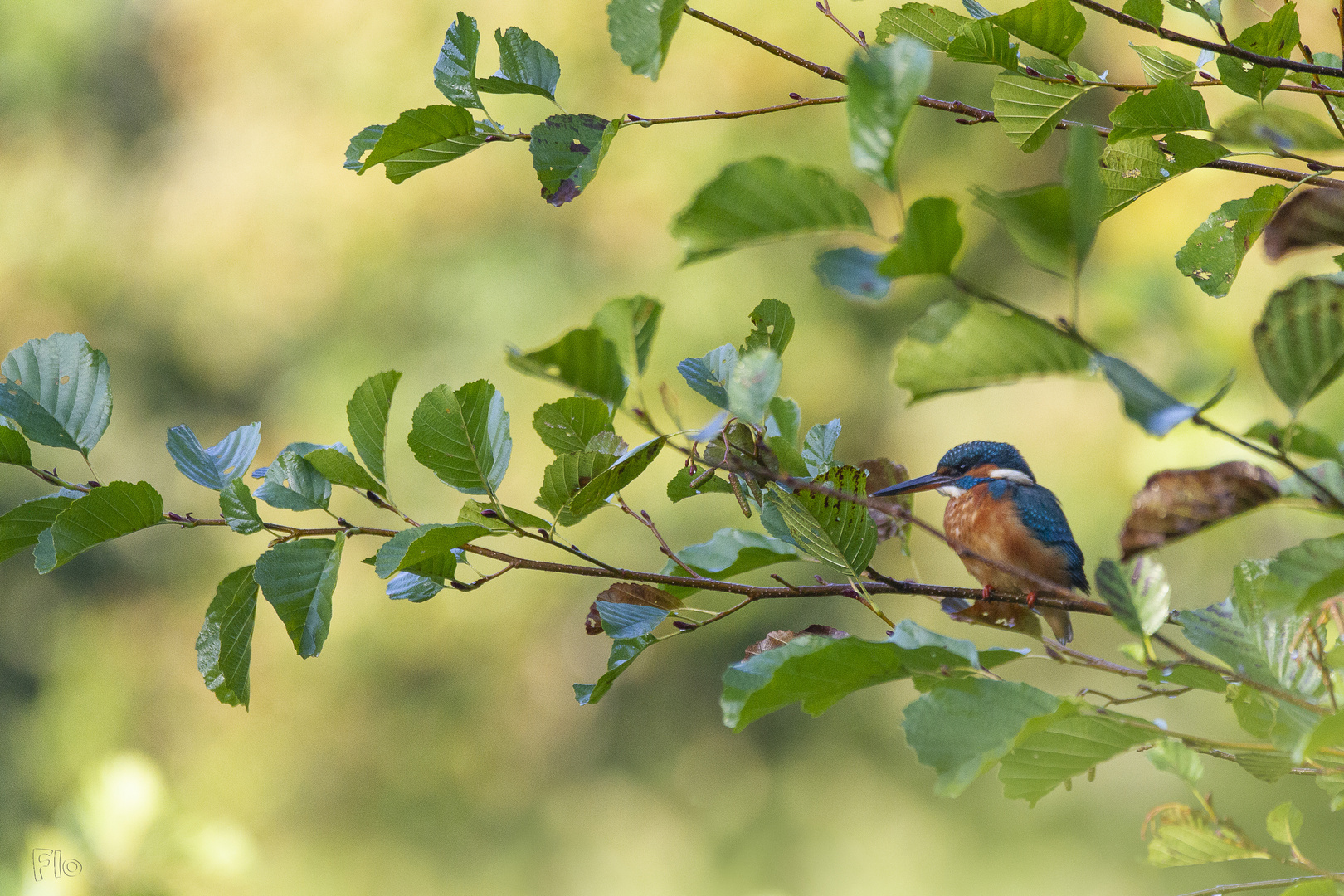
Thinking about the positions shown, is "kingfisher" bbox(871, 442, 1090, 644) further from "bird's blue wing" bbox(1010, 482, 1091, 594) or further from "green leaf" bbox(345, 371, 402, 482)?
"green leaf" bbox(345, 371, 402, 482)

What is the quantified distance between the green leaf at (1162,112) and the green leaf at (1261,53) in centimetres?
2

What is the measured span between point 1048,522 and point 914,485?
32 cm

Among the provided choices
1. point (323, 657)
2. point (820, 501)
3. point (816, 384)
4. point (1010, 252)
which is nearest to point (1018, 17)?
point (820, 501)

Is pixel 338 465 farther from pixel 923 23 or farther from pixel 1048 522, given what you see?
pixel 1048 522

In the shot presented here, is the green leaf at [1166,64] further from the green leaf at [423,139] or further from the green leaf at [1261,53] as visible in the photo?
the green leaf at [423,139]

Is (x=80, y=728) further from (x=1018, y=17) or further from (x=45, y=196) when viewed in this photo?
(x=1018, y=17)

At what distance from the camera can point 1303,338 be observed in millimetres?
303

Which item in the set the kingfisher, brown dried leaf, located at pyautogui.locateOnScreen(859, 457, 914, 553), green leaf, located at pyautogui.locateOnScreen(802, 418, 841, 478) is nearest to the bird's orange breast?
the kingfisher

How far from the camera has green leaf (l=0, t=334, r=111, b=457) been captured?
532mm

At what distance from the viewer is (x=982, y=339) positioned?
297 mm

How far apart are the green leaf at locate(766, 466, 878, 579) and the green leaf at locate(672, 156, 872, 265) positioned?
176 mm

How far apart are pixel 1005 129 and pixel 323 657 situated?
2722 millimetres

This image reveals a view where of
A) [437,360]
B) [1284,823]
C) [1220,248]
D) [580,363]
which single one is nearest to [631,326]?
[580,363]

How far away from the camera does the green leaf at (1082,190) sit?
27cm
